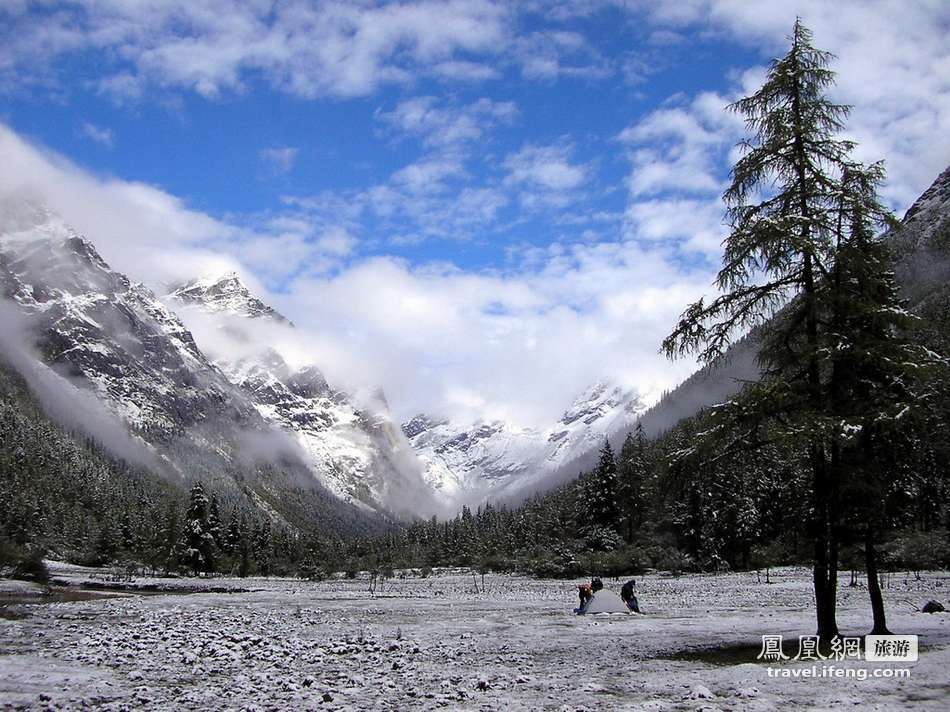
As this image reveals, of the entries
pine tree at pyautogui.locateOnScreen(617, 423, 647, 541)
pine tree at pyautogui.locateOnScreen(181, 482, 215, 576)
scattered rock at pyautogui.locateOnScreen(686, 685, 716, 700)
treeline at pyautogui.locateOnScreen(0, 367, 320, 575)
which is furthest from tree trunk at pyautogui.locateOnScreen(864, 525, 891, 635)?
pine tree at pyautogui.locateOnScreen(181, 482, 215, 576)

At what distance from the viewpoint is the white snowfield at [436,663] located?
993 centimetres

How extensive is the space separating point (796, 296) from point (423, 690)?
1171 cm

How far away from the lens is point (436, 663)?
45.2 feet

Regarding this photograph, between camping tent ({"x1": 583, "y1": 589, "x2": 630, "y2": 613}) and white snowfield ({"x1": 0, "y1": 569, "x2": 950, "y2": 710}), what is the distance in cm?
171

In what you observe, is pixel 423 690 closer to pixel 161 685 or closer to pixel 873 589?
pixel 161 685

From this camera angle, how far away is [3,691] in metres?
10.4

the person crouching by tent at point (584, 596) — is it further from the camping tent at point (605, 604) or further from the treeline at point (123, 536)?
the treeline at point (123, 536)

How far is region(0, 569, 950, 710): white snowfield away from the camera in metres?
9.93

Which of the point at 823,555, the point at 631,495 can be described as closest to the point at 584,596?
the point at 823,555

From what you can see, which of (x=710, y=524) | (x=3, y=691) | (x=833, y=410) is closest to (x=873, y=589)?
(x=833, y=410)

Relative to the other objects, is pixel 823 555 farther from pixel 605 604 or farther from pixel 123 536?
pixel 123 536

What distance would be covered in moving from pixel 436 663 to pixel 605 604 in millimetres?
15132

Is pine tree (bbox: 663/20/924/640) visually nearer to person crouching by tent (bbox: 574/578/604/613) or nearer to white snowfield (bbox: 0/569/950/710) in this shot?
white snowfield (bbox: 0/569/950/710)

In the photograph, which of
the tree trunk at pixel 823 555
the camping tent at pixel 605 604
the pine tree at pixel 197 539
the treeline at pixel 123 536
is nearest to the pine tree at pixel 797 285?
the tree trunk at pixel 823 555
